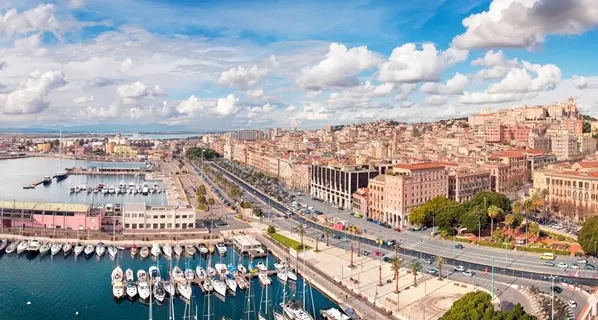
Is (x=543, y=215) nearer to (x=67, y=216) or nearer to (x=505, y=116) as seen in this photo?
(x=67, y=216)

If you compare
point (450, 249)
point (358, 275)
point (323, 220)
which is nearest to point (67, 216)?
point (323, 220)

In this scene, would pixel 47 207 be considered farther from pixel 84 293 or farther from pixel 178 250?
pixel 84 293

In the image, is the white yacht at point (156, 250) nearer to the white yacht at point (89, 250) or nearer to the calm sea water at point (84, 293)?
the calm sea water at point (84, 293)

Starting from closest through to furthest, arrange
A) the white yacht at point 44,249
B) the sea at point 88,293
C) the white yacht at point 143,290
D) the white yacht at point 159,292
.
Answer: the sea at point 88,293, the white yacht at point 159,292, the white yacht at point 143,290, the white yacht at point 44,249

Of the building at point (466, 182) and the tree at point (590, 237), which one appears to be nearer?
the tree at point (590, 237)

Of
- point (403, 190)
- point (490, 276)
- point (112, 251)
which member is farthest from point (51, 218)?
point (490, 276)

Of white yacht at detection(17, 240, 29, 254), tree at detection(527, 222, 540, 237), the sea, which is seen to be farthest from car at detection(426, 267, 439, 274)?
white yacht at detection(17, 240, 29, 254)

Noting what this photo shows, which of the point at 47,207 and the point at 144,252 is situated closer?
the point at 144,252

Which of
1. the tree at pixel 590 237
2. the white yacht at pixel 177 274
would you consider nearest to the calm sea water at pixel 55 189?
the white yacht at pixel 177 274
